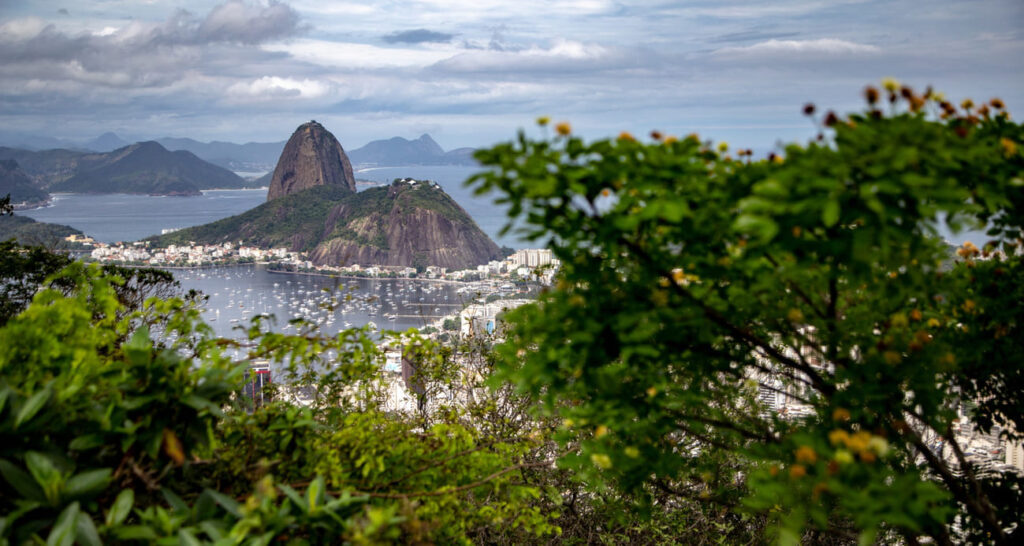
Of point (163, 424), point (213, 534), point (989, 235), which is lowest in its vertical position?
point (213, 534)

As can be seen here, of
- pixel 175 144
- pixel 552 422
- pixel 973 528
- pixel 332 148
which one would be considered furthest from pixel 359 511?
pixel 175 144

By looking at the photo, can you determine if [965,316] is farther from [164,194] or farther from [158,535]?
[164,194]

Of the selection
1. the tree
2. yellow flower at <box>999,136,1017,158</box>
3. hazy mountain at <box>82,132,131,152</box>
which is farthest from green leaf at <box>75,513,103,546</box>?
hazy mountain at <box>82,132,131,152</box>

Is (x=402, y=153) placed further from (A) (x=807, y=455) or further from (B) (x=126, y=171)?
(A) (x=807, y=455)

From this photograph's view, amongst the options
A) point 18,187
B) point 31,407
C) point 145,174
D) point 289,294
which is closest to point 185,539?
point 31,407

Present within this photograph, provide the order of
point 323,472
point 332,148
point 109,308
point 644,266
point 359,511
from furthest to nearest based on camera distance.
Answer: point 332,148 → point 109,308 → point 323,472 → point 359,511 → point 644,266
